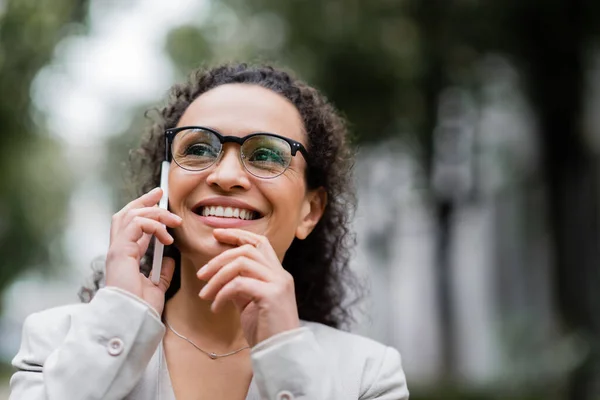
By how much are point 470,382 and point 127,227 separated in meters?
13.0

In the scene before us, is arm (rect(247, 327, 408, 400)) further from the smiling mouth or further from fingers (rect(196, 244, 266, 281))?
the smiling mouth

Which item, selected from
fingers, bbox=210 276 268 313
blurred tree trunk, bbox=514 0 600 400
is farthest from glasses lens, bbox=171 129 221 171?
blurred tree trunk, bbox=514 0 600 400

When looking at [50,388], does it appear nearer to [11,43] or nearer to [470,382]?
[11,43]

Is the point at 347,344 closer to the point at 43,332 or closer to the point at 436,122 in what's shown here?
the point at 43,332

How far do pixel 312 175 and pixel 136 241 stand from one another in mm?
801

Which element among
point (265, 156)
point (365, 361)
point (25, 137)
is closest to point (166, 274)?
point (265, 156)

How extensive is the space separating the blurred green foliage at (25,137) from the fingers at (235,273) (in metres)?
7.61

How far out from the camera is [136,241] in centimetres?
238

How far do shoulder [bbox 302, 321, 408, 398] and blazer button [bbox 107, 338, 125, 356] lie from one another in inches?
28.0

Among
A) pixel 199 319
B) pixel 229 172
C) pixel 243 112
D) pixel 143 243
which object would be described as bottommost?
pixel 199 319

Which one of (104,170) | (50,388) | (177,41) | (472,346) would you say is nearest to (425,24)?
(177,41)

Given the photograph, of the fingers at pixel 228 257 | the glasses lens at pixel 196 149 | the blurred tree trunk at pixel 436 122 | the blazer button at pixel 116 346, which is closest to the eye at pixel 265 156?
the glasses lens at pixel 196 149

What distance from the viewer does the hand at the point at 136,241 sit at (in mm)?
2318

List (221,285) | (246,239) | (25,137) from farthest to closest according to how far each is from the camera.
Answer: (25,137)
(246,239)
(221,285)
